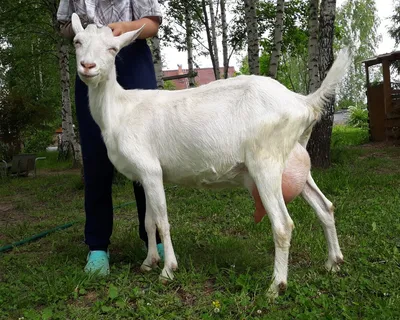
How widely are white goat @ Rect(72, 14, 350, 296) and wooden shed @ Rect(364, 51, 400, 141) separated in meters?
11.4

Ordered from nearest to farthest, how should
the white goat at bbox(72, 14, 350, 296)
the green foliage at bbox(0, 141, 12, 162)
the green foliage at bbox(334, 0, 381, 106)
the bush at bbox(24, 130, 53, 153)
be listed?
the white goat at bbox(72, 14, 350, 296) < the green foliage at bbox(0, 141, 12, 162) < the bush at bbox(24, 130, 53, 153) < the green foliage at bbox(334, 0, 381, 106)

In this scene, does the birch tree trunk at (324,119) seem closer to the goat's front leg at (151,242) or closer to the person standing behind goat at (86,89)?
the person standing behind goat at (86,89)

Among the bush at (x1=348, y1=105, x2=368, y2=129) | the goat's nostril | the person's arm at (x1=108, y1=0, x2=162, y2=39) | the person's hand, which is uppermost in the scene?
the person's arm at (x1=108, y1=0, x2=162, y2=39)

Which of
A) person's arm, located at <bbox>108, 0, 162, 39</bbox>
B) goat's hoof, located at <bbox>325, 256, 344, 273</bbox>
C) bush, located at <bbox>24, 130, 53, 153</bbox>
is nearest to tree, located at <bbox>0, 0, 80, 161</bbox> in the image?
bush, located at <bbox>24, 130, 53, 153</bbox>

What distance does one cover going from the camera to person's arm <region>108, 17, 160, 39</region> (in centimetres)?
290

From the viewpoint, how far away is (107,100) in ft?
9.64

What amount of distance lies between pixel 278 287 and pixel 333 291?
35 centimetres

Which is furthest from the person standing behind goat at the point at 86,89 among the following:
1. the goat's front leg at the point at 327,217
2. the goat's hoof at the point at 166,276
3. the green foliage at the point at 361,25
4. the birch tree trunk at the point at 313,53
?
the green foliage at the point at 361,25

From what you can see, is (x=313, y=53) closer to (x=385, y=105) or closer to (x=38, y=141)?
(x=385, y=105)

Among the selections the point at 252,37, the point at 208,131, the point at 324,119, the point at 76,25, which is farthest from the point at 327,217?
the point at 252,37

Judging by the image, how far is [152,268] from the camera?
3.12 metres

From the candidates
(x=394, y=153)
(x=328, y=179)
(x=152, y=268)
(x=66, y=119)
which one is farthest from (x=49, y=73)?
(x=152, y=268)

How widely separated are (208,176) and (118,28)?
115 cm

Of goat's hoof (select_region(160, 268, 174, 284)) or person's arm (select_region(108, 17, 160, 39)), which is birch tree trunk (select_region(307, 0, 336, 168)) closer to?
person's arm (select_region(108, 17, 160, 39))
